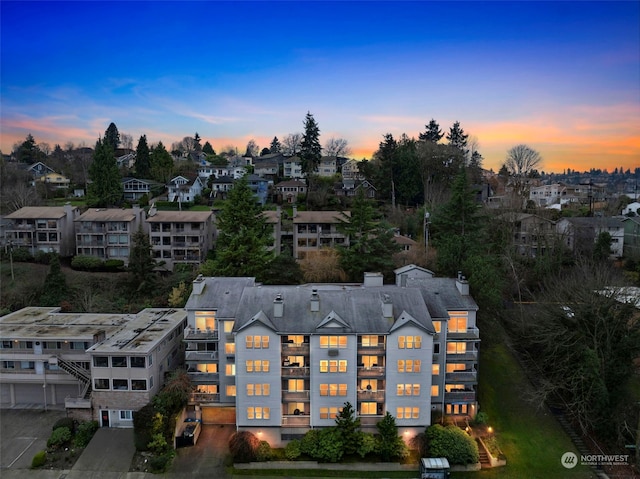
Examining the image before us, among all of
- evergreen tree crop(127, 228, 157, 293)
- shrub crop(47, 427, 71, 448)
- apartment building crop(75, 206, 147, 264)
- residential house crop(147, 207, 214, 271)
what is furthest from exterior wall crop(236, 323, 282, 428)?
apartment building crop(75, 206, 147, 264)

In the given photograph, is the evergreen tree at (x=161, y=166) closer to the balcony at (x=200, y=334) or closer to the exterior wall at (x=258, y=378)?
the balcony at (x=200, y=334)

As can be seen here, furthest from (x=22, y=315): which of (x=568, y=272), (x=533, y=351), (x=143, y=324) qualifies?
(x=568, y=272)

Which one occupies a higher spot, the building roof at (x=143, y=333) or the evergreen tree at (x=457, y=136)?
the evergreen tree at (x=457, y=136)

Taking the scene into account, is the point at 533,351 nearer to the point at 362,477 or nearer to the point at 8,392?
the point at 362,477

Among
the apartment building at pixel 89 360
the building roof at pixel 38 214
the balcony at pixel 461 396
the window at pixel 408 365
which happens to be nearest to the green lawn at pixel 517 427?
the balcony at pixel 461 396

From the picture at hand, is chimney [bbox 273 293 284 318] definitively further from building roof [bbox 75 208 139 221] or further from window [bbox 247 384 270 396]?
building roof [bbox 75 208 139 221]

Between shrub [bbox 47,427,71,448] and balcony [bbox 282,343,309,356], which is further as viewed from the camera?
balcony [bbox 282,343,309,356]
